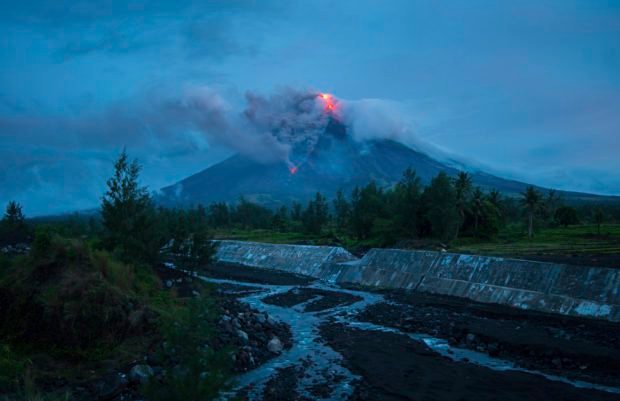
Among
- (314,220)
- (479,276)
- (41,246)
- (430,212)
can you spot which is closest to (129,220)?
(41,246)

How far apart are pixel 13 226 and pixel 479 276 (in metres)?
77.6

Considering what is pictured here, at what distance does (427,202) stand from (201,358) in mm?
60381

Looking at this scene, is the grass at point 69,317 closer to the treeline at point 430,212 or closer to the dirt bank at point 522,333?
the dirt bank at point 522,333

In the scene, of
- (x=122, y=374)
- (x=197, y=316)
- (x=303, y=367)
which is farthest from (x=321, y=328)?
(x=197, y=316)

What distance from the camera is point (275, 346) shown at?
21844 mm

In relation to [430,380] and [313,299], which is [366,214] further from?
[430,380]

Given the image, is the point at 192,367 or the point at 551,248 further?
the point at 551,248

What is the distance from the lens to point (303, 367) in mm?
19578

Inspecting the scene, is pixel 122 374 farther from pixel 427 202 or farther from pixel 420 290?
pixel 427 202

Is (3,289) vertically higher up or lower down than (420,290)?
higher up

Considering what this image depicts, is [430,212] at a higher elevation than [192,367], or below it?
higher

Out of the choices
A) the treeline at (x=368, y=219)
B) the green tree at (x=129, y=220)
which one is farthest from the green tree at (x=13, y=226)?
the green tree at (x=129, y=220)

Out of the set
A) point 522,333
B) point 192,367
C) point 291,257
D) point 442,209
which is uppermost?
point 442,209

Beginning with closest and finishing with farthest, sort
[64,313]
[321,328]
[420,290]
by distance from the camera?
[64,313]
[321,328]
[420,290]
